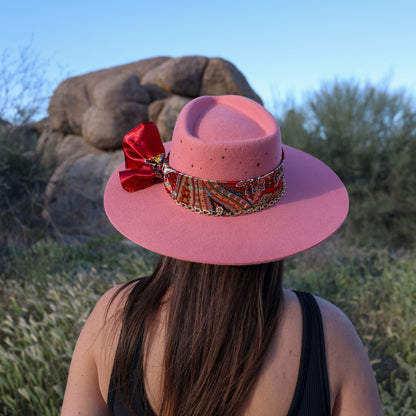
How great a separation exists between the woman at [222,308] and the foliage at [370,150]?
25.5 ft

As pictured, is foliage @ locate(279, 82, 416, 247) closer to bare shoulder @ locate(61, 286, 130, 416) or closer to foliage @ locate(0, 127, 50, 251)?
foliage @ locate(0, 127, 50, 251)

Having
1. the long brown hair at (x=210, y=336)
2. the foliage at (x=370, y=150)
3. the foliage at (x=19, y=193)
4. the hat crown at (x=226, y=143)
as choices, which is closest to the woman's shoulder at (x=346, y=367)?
the long brown hair at (x=210, y=336)

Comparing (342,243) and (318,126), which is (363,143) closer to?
(318,126)

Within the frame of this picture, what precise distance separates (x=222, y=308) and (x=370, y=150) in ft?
29.3

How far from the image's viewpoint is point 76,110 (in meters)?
12.1

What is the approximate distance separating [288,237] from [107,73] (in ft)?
40.0

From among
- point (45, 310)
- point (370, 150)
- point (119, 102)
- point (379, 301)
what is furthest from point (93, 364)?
point (119, 102)

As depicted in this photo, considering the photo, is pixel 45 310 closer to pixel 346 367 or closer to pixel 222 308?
pixel 222 308

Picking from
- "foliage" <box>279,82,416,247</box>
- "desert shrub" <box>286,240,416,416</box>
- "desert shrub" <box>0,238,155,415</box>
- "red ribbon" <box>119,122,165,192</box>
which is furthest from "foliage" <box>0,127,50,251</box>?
"foliage" <box>279,82,416,247</box>

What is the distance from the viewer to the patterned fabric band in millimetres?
1194

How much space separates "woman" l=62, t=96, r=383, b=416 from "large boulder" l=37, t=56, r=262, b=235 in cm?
788

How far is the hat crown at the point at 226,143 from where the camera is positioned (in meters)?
1.17

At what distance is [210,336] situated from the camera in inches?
44.8

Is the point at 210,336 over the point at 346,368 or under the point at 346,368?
over
